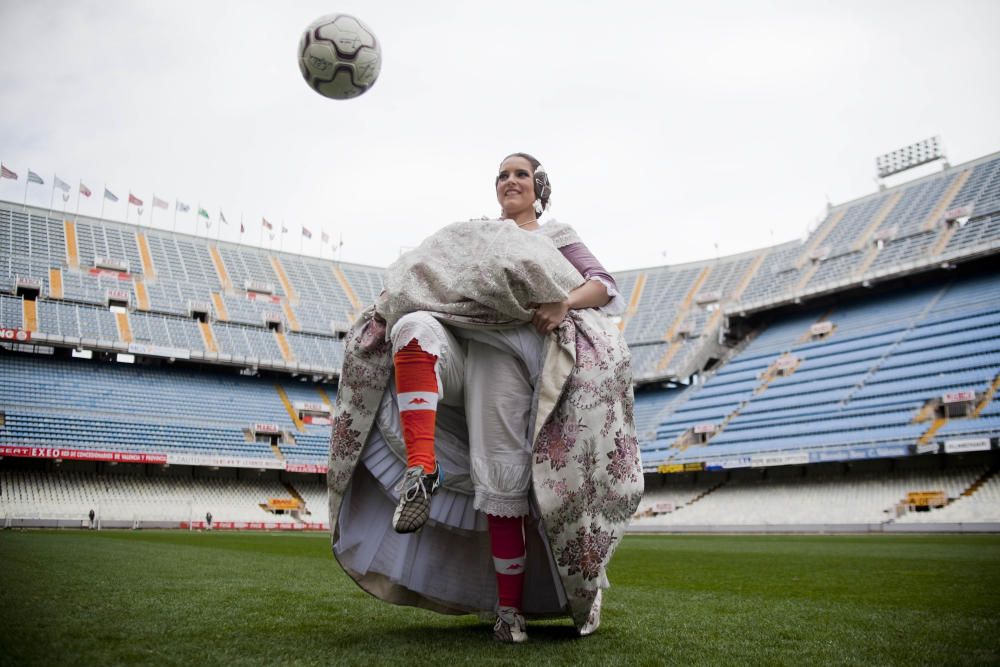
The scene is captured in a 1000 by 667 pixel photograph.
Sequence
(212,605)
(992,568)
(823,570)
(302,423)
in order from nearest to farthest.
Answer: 1. (212,605)
2. (992,568)
3. (823,570)
4. (302,423)

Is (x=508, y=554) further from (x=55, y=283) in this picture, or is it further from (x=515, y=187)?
(x=55, y=283)

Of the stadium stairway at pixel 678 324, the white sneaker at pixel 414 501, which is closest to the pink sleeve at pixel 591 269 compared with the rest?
the white sneaker at pixel 414 501

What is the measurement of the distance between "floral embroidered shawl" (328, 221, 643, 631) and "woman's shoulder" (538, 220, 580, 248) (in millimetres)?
209

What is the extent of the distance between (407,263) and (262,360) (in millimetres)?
33744

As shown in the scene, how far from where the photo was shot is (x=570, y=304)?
3.13 m

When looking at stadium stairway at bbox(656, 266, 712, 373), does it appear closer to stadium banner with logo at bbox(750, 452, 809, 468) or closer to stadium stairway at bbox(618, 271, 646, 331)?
stadium stairway at bbox(618, 271, 646, 331)

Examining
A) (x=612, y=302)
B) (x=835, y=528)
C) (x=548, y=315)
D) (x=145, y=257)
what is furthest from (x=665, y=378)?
(x=548, y=315)

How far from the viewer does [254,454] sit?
103ft

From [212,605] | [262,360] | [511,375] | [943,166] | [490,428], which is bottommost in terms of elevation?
[212,605]

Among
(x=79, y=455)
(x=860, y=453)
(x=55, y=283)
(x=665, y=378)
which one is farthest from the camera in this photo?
(x=665, y=378)

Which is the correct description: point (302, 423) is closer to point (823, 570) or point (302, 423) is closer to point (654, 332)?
point (654, 332)

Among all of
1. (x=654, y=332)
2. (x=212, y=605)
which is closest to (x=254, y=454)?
(x=654, y=332)

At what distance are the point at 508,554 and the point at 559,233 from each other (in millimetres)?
1412

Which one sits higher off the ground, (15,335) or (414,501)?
(15,335)
